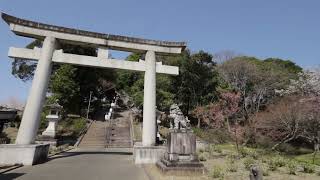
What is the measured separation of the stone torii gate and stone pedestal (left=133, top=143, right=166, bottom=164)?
1.50 ft

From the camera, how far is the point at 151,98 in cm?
1600

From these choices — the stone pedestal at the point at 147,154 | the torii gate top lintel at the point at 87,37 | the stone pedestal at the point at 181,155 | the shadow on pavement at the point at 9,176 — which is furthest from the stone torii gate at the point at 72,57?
the stone pedestal at the point at 181,155

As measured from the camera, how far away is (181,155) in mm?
11688

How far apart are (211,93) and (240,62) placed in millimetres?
6924

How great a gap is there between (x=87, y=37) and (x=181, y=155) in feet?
28.1

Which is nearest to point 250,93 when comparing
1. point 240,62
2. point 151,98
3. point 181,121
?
point 240,62

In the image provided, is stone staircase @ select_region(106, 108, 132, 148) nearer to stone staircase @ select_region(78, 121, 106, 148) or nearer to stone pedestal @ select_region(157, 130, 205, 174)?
stone staircase @ select_region(78, 121, 106, 148)

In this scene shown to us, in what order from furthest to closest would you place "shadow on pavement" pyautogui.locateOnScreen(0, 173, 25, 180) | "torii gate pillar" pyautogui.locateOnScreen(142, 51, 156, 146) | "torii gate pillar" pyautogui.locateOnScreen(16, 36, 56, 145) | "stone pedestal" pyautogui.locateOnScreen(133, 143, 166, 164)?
"torii gate pillar" pyautogui.locateOnScreen(142, 51, 156, 146) < "stone pedestal" pyautogui.locateOnScreen(133, 143, 166, 164) < "torii gate pillar" pyautogui.locateOnScreen(16, 36, 56, 145) < "shadow on pavement" pyautogui.locateOnScreen(0, 173, 25, 180)

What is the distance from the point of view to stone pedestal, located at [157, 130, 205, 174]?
1112 centimetres

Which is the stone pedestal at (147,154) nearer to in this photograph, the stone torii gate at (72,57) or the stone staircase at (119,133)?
the stone torii gate at (72,57)

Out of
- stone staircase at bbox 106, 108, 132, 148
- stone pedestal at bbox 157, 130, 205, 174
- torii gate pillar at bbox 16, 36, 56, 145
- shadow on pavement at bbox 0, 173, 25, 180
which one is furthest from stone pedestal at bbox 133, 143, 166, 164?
stone staircase at bbox 106, 108, 132, 148

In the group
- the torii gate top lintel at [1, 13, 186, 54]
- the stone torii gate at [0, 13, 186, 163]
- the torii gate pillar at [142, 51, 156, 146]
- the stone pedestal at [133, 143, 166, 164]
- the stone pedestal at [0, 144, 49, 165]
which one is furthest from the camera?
the torii gate pillar at [142, 51, 156, 146]

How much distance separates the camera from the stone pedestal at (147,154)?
14852 millimetres

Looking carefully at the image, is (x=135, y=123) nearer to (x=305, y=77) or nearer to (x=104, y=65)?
(x=305, y=77)
